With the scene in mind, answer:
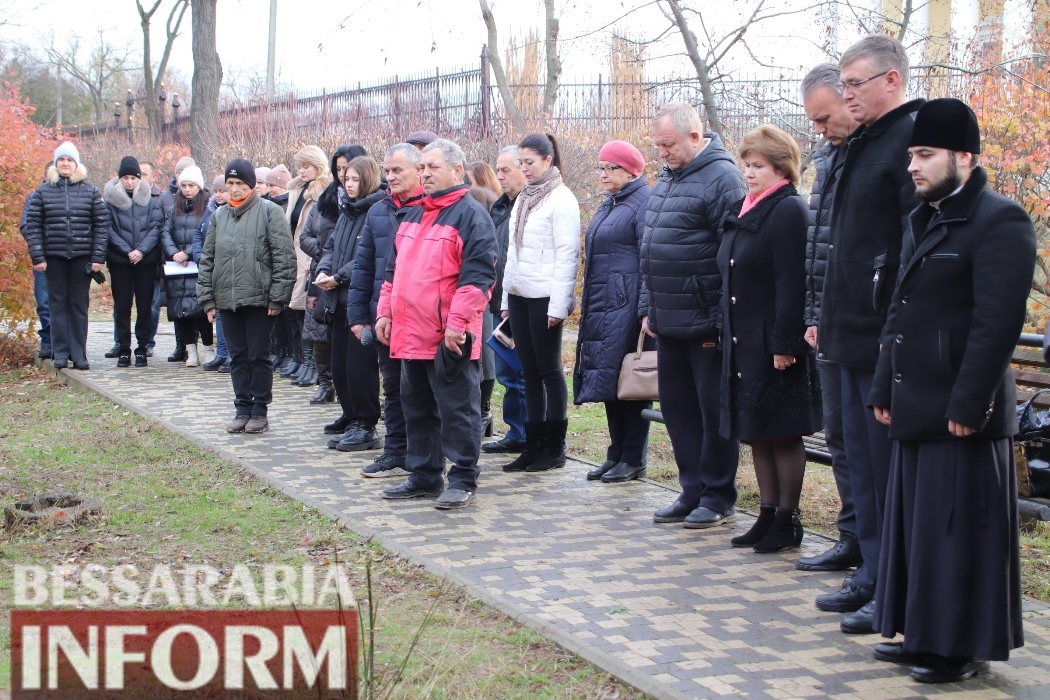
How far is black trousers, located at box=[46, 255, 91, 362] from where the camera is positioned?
12.7m

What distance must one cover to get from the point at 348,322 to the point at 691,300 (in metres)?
2.97

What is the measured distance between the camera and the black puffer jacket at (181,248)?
13109mm

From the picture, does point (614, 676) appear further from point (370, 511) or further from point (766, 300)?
point (370, 511)

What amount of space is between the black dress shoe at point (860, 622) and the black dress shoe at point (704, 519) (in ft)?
5.80

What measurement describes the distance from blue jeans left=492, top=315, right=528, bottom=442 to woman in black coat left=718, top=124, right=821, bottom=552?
2.90 m

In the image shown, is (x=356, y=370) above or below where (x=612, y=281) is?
below

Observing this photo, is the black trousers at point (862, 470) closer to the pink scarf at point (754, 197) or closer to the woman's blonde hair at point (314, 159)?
the pink scarf at point (754, 197)

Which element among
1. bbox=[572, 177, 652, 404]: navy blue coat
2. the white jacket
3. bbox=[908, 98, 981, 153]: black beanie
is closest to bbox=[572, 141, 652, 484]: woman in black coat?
bbox=[572, 177, 652, 404]: navy blue coat

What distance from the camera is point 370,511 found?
696 centimetres

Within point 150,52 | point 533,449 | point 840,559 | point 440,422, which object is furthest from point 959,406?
point 150,52

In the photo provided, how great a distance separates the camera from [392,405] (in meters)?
7.97

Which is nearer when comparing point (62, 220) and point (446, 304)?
point (446, 304)

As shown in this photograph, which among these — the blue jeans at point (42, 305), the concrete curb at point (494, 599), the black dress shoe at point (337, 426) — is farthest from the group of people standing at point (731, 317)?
the blue jeans at point (42, 305)

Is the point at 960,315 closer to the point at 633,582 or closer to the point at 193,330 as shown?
the point at 633,582
